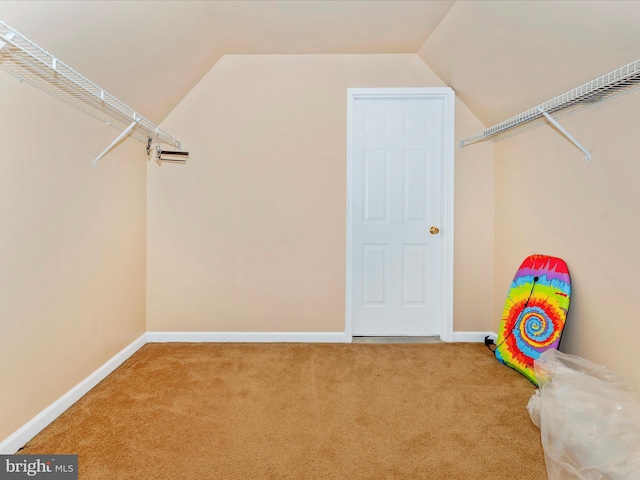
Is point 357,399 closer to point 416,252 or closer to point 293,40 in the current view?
point 416,252

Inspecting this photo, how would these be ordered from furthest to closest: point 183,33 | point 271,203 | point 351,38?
point 271,203 < point 351,38 < point 183,33

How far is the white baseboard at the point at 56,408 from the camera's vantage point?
149cm

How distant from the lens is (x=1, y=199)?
1.43m

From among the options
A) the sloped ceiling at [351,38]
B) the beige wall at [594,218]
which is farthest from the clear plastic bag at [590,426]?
the sloped ceiling at [351,38]

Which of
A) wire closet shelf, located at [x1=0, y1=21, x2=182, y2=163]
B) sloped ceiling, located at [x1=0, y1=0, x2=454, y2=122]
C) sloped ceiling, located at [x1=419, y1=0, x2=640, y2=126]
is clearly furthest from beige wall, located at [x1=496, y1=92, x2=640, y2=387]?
wire closet shelf, located at [x1=0, y1=21, x2=182, y2=163]

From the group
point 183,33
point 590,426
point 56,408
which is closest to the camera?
point 590,426

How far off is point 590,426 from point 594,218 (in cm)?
108

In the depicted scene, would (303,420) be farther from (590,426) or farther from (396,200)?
(396,200)

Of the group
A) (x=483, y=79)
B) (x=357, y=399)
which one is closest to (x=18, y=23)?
(x=357, y=399)

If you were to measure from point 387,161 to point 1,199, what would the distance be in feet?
8.01

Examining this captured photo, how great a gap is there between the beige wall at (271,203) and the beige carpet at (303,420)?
46 cm

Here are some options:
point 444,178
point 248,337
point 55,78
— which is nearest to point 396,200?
point 444,178

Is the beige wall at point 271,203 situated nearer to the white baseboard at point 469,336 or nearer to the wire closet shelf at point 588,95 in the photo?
the white baseboard at point 469,336

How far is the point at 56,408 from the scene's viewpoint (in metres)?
1.75
